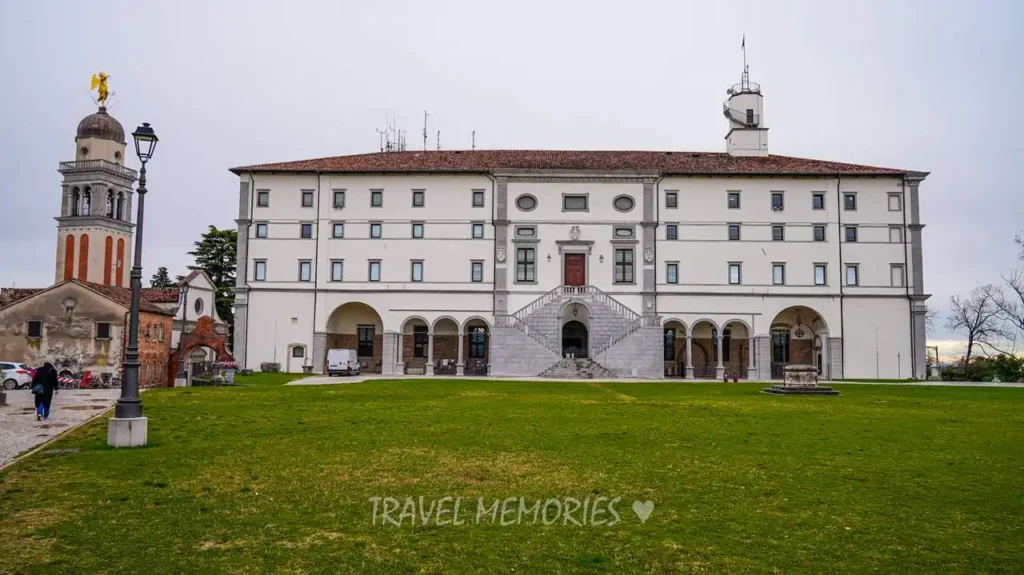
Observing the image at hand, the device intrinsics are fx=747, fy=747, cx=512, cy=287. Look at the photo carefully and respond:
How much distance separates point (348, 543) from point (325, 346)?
143ft

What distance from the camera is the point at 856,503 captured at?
9.36 meters

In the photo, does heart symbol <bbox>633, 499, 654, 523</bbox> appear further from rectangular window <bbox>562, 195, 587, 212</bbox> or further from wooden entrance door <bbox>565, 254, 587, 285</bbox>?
rectangular window <bbox>562, 195, 587, 212</bbox>

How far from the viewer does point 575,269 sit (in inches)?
1957

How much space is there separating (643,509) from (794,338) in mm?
46451

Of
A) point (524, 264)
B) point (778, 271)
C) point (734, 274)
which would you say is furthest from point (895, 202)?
point (524, 264)

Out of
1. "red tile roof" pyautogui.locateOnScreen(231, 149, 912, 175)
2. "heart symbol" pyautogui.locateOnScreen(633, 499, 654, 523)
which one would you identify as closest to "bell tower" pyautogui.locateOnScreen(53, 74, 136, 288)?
"red tile roof" pyautogui.locateOnScreen(231, 149, 912, 175)

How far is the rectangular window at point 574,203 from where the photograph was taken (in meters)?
49.9

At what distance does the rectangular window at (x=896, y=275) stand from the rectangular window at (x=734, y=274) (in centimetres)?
991

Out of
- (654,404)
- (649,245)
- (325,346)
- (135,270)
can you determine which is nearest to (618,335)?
(649,245)

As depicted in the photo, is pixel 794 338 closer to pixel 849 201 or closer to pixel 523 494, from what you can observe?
pixel 849 201

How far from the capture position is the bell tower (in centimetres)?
6094

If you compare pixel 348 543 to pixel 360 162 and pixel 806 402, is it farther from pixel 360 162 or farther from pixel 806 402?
pixel 360 162

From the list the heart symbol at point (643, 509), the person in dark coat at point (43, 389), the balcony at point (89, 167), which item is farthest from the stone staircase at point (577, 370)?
the balcony at point (89, 167)

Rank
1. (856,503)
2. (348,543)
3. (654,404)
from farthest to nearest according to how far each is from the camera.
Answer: (654,404), (856,503), (348,543)
